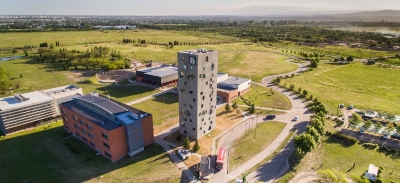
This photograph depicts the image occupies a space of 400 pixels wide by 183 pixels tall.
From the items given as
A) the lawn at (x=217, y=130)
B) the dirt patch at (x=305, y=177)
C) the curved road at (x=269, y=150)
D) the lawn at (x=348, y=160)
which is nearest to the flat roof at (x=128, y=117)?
the lawn at (x=217, y=130)

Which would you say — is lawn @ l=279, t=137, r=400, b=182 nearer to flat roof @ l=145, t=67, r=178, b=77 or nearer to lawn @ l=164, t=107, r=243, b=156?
lawn @ l=164, t=107, r=243, b=156

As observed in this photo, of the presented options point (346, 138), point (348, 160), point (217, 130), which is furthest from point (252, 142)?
point (346, 138)

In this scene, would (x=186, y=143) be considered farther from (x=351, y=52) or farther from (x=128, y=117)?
(x=351, y=52)

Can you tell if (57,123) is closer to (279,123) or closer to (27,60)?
(279,123)

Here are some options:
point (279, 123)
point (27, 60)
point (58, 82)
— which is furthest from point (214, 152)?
point (27, 60)


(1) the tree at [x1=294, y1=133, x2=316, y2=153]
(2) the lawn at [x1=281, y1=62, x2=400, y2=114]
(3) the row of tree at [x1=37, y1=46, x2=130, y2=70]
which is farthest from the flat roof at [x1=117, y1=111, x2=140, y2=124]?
(3) the row of tree at [x1=37, y1=46, x2=130, y2=70]

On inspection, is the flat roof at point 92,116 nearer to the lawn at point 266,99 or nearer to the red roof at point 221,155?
the red roof at point 221,155
